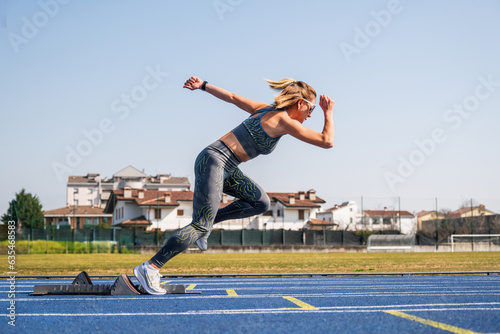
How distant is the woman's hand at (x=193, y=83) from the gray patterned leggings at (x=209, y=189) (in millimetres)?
785

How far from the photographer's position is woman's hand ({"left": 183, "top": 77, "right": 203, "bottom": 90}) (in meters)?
5.02

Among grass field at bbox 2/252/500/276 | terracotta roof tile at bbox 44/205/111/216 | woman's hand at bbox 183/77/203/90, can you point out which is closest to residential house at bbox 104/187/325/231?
terracotta roof tile at bbox 44/205/111/216

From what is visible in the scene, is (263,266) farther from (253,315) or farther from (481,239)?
(481,239)

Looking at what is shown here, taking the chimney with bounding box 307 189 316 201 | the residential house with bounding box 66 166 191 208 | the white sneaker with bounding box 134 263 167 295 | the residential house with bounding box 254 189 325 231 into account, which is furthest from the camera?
the residential house with bounding box 66 166 191 208

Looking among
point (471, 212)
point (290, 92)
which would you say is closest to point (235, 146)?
point (290, 92)

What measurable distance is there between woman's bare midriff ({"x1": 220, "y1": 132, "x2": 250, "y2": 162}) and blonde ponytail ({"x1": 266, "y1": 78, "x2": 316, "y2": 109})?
44 cm

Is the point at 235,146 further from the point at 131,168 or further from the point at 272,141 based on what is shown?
the point at 131,168

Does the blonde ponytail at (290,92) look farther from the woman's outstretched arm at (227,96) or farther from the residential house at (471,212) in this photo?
the residential house at (471,212)

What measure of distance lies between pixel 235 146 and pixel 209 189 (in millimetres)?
419

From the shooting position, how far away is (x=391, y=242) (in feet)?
143

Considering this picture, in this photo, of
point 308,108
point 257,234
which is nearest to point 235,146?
point 308,108

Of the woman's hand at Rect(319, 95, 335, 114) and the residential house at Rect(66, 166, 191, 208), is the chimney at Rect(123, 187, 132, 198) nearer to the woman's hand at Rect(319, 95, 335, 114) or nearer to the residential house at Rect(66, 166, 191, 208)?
the residential house at Rect(66, 166, 191, 208)

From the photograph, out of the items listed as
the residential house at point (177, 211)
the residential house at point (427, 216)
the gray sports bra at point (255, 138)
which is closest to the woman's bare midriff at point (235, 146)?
the gray sports bra at point (255, 138)

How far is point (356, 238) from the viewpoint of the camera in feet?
149
